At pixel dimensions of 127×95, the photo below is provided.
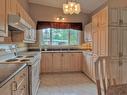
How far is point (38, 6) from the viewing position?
7.76 meters

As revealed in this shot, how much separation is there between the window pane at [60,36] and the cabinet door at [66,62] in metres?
1.01

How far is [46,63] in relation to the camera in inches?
282

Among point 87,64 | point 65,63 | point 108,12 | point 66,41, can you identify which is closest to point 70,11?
point 108,12

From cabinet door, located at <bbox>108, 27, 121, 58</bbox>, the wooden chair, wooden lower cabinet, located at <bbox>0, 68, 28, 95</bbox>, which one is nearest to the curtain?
cabinet door, located at <bbox>108, 27, 121, 58</bbox>

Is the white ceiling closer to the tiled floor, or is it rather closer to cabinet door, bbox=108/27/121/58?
cabinet door, bbox=108/27/121/58

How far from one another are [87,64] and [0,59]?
12.3 feet

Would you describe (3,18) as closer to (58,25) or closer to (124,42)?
(124,42)

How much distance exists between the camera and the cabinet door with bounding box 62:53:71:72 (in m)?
7.26

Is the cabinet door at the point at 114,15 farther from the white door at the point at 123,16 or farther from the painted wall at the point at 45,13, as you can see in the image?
the painted wall at the point at 45,13

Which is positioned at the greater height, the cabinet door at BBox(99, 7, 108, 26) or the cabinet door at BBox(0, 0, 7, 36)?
the cabinet door at BBox(99, 7, 108, 26)

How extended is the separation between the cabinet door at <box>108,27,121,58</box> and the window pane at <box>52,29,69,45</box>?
3.88 meters

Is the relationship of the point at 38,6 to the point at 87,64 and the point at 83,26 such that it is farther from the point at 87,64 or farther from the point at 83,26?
the point at 87,64

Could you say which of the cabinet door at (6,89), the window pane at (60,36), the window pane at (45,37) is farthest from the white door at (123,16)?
the window pane at (45,37)

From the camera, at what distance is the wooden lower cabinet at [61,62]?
7148 millimetres
